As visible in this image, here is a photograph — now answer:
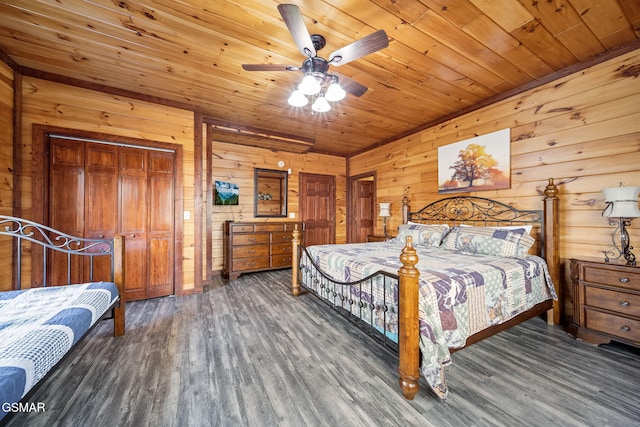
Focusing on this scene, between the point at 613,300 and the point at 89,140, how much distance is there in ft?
18.4

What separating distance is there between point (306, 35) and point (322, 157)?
4.18 m

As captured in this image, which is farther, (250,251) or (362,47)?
(250,251)

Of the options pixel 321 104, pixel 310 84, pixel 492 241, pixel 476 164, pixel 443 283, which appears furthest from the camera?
pixel 476 164

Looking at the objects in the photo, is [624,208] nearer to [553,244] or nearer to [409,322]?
[553,244]

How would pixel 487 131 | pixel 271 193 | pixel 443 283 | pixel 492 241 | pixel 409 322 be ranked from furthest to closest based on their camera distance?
pixel 271 193
pixel 487 131
pixel 492 241
pixel 443 283
pixel 409 322

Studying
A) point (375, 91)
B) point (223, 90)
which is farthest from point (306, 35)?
point (223, 90)

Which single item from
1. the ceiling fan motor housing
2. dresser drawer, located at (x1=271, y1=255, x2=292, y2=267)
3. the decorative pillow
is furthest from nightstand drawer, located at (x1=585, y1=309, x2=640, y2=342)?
dresser drawer, located at (x1=271, y1=255, x2=292, y2=267)

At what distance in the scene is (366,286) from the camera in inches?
82.0

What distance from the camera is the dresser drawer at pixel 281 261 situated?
464cm

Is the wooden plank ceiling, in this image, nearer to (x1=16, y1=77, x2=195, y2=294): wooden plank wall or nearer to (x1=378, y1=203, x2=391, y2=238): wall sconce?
(x1=16, y1=77, x2=195, y2=294): wooden plank wall

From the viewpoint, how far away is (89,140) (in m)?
2.96

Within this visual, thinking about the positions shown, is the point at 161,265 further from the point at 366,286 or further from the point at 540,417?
the point at 540,417

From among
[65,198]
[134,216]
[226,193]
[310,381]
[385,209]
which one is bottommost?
[310,381]

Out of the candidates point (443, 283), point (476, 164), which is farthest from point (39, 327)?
point (476, 164)
